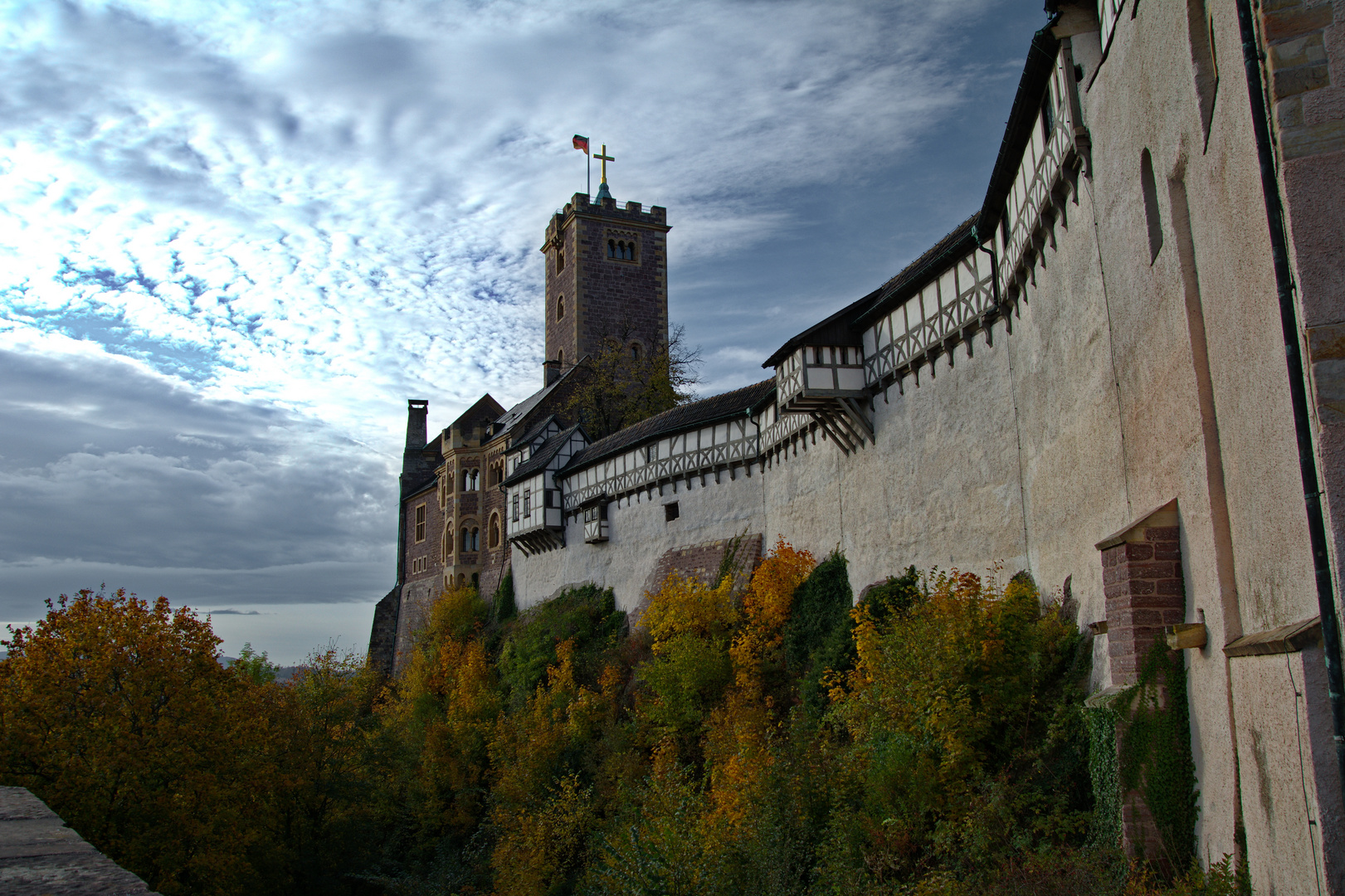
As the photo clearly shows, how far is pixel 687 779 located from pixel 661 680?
2865mm

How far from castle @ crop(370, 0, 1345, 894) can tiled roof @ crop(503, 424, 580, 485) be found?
14993 mm

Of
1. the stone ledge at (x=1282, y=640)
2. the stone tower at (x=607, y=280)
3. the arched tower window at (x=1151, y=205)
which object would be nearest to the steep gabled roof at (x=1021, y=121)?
the arched tower window at (x=1151, y=205)

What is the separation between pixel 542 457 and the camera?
41031 millimetres

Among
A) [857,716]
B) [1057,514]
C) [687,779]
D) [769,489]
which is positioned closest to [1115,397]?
[1057,514]

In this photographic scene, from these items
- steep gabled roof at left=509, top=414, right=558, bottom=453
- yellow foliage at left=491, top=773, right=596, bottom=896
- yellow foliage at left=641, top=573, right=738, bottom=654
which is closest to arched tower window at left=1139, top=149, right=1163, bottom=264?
yellow foliage at left=641, top=573, right=738, bottom=654

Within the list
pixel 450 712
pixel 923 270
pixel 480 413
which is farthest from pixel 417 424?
pixel 923 270

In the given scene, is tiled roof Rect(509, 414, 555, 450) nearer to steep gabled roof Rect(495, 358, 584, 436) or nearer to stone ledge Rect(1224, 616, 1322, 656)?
steep gabled roof Rect(495, 358, 584, 436)

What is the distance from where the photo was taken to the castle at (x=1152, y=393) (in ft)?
21.2

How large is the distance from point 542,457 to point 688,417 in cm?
1143

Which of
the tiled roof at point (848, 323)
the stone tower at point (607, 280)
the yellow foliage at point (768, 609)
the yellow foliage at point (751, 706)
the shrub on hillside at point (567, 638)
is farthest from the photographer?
the stone tower at point (607, 280)

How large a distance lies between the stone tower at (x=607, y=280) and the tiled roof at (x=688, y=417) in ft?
45.5

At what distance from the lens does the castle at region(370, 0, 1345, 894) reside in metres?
6.48

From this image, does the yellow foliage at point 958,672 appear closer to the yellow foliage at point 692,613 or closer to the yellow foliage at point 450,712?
the yellow foliage at point 692,613

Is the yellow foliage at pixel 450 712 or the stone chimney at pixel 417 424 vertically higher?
the stone chimney at pixel 417 424
